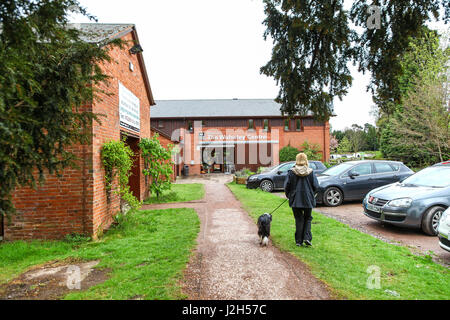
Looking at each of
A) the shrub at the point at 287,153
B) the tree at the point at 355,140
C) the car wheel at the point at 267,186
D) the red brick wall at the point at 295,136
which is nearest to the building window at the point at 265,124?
the red brick wall at the point at 295,136

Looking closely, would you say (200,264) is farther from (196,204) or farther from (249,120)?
(249,120)

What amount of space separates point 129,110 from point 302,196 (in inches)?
244

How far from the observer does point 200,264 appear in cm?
392

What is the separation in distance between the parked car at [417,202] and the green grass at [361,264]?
95cm

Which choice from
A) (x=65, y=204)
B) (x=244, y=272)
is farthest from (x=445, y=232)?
(x=65, y=204)

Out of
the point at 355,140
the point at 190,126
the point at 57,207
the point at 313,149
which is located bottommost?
the point at 57,207

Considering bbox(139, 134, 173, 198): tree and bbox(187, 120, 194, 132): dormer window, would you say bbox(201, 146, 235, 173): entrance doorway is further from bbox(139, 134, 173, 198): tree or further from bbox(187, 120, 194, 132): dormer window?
bbox(139, 134, 173, 198): tree

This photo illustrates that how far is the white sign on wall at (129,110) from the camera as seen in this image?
7.51m

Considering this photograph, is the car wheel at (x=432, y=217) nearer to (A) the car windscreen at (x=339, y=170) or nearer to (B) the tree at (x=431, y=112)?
(A) the car windscreen at (x=339, y=170)

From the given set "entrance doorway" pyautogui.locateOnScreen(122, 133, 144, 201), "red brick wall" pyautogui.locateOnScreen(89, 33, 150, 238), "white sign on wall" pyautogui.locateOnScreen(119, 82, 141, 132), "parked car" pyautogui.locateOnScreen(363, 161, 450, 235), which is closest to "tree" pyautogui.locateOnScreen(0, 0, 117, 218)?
"red brick wall" pyautogui.locateOnScreen(89, 33, 150, 238)

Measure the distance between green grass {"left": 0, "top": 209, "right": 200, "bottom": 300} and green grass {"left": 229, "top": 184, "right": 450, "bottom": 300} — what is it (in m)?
1.93

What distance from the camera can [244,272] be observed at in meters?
3.63

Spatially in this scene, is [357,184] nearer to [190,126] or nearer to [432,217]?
[432,217]

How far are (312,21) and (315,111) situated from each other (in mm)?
1999
